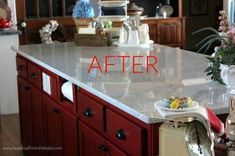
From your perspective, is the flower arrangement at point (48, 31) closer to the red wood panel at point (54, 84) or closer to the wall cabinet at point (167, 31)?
the wall cabinet at point (167, 31)

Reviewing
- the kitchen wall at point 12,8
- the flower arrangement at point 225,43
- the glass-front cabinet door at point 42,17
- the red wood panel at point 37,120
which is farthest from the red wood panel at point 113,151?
the glass-front cabinet door at point 42,17

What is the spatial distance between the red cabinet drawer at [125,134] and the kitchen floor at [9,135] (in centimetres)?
196

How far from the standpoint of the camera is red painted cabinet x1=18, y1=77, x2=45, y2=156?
314cm

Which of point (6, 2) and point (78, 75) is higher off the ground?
point (6, 2)

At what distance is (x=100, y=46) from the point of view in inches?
141

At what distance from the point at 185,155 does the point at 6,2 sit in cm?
409

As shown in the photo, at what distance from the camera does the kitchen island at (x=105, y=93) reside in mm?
1800

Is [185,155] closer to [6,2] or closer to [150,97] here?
[150,97]

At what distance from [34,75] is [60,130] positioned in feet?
2.07

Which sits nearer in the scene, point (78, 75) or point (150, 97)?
point (150, 97)

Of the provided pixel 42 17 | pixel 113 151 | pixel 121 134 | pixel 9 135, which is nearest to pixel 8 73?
pixel 9 135

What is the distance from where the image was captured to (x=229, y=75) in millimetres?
1882

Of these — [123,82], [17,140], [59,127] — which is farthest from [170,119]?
[17,140]

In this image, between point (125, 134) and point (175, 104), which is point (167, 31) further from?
point (175, 104)
